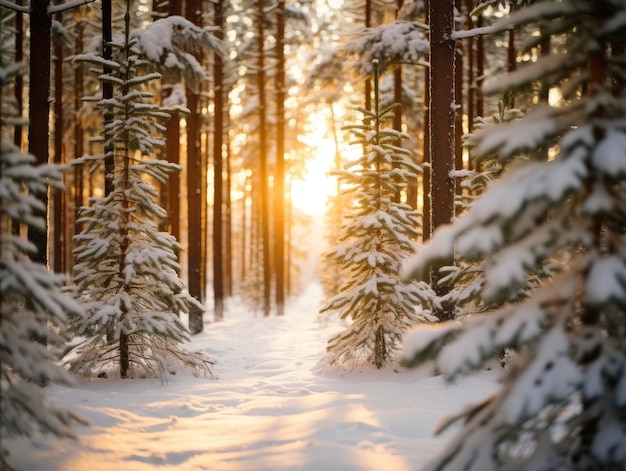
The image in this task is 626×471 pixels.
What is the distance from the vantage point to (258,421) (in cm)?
576

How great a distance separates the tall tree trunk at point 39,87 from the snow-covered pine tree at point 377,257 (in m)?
5.36

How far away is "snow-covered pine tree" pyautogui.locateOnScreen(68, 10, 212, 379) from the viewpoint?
7359mm

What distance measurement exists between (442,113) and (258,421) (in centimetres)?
611

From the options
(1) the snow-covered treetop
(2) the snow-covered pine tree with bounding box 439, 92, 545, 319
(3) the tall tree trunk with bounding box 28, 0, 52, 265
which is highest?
(1) the snow-covered treetop

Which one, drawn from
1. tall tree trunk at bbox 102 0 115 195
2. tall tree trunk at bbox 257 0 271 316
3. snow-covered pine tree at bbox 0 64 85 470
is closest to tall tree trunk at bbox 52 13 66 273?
tall tree trunk at bbox 257 0 271 316

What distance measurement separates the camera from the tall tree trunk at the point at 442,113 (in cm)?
812

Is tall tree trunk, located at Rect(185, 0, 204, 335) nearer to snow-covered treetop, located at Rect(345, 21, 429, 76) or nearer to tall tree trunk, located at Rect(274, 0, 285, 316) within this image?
tall tree trunk, located at Rect(274, 0, 285, 316)

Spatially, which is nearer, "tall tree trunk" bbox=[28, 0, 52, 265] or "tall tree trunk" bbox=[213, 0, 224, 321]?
"tall tree trunk" bbox=[28, 0, 52, 265]

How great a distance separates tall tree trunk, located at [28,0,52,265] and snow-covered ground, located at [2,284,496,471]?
Result: 3.49 metres

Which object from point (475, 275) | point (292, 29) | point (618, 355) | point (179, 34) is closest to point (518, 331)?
point (618, 355)

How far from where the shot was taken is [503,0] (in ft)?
30.7

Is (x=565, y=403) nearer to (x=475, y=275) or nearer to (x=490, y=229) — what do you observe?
(x=490, y=229)

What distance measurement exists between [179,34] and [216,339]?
8587mm

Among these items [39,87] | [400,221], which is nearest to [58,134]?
[39,87]
